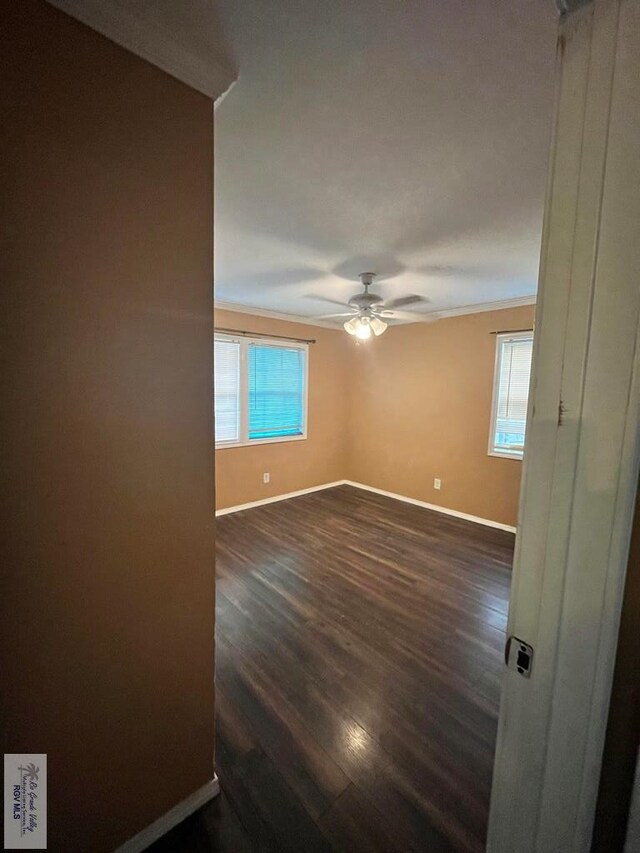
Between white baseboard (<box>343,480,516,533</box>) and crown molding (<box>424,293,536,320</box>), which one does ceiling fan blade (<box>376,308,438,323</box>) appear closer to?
crown molding (<box>424,293,536,320</box>)

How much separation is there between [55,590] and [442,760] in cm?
153

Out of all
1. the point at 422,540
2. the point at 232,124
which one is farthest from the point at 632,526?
the point at 422,540

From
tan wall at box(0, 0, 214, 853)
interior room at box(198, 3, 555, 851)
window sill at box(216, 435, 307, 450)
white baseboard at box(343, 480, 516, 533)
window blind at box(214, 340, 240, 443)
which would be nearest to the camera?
tan wall at box(0, 0, 214, 853)

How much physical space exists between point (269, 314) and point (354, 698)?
365 cm

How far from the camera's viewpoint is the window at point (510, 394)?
342 cm

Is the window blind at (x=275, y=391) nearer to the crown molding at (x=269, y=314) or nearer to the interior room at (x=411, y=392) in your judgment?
the interior room at (x=411, y=392)

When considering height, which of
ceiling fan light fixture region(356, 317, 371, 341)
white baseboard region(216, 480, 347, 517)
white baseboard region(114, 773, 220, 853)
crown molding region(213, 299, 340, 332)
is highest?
crown molding region(213, 299, 340, 332)

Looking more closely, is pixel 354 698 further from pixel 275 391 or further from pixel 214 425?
pixel 275 391

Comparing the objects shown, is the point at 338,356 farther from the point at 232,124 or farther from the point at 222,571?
the point at 232,124

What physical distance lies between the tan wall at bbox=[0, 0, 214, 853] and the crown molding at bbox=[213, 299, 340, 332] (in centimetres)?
271

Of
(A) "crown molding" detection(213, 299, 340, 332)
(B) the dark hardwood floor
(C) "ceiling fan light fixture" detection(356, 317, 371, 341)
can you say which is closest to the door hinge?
(B) the dark hardwood floor

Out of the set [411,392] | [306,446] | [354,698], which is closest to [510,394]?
[411,392]

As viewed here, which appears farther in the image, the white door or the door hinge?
the door hinge

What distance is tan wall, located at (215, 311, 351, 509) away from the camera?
391cm
